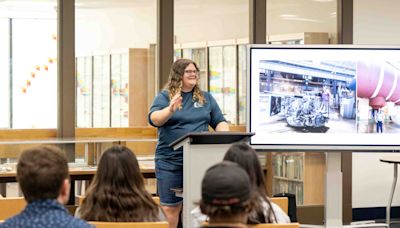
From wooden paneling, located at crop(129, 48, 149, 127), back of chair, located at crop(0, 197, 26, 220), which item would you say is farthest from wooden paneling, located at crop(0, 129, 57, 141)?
back of chair, located at crop(0, 197, 26, 220)

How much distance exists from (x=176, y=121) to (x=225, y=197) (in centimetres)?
291

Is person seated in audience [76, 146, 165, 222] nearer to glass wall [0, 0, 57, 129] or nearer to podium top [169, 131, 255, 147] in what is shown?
podium top [169, 131, 255, 147]

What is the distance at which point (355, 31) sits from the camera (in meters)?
7.95

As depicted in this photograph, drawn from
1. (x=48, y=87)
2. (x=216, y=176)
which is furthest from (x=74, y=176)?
(x=216, y=176)

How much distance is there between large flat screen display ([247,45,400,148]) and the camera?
19.8ft

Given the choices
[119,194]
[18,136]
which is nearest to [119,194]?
[119,194]

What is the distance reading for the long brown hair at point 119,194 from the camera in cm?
349

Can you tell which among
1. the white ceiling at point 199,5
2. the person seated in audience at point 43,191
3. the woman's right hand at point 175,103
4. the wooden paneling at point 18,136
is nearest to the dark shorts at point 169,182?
the woman's right hand at point 175,103

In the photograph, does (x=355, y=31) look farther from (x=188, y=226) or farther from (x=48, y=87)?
(x=188, y=226)

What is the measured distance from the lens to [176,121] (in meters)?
5.18

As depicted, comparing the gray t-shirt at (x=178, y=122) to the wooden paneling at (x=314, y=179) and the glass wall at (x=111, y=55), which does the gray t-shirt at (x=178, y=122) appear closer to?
the glass wall at (x=111, y=55)

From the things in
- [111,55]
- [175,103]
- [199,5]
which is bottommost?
[175,103]

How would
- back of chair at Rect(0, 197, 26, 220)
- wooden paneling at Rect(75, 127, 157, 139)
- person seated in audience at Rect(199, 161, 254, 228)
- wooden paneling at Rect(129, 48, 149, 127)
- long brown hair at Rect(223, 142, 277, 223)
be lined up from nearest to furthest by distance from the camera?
Result: person seated in audience at Rect(199, 161, 254, 228), long brown hair at Rect(223, 142, 277, 223), back of chair at Rect(0, 197, 26, 220), wooden paneling at Rect(75, 127, 157, 139), wooden paneling at Rect(129, 48, 149, 127)

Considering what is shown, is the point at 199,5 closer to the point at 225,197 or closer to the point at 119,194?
the point at 119,194
